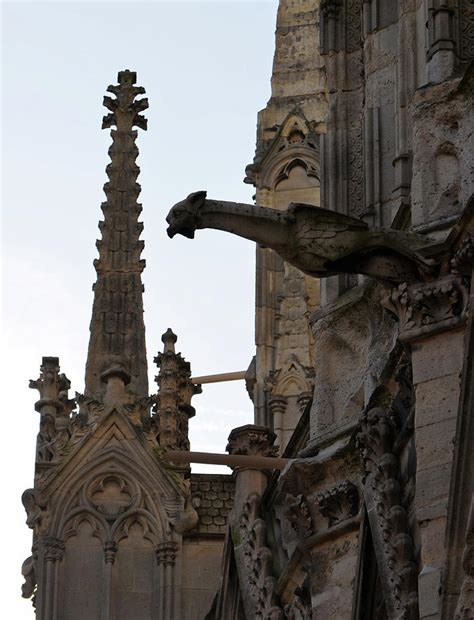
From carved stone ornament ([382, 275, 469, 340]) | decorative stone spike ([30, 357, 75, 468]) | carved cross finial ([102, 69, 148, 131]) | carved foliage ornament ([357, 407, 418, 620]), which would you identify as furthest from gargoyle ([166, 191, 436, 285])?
carved cross finial ([102, 69, 148, 131])

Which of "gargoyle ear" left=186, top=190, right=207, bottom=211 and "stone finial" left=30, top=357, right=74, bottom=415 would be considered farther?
"stone finial" left=30, top=357, right=74, bottom=415

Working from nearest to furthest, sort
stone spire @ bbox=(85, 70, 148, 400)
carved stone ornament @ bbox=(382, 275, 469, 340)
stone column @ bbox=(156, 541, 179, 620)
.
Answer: carved stone ornament @ bbox=(382, 275, 469, 340), stone column @ bbox=(156, 541, 179, 620), stone spire @ bbox=(85, 70, 148, 400)

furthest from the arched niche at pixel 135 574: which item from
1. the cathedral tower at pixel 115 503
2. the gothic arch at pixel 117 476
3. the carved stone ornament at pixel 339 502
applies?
the carved stone ornament at pixel 339 502

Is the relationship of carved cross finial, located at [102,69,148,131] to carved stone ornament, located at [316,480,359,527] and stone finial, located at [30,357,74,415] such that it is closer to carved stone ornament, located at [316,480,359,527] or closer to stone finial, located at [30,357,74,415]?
stone finial, located at [30,357,74,415]

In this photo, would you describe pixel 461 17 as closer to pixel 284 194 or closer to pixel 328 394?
pixel 328 394

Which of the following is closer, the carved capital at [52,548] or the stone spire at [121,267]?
the carved capital at [52,548]

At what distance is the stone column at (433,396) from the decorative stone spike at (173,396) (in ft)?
28.6

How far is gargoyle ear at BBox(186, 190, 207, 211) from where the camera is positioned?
21594 mm

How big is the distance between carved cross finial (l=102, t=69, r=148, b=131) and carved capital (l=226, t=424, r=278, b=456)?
25.0 feet

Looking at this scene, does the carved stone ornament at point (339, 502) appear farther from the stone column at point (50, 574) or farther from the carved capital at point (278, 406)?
the carved capital at point (278, 406)

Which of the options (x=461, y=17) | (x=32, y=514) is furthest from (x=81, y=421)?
(x=461, y=17)

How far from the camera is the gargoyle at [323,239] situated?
71.5ft

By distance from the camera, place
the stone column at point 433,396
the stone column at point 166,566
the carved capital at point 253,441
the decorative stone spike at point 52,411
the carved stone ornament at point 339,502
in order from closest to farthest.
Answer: the stone column at point 433,396 < the carved stone ornament at point 339,502 < the carved capital at point 253,441 < the stone column at point 166,566 < the decorative stone spike at point 52,411

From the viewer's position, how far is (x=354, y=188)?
86.8 ft
